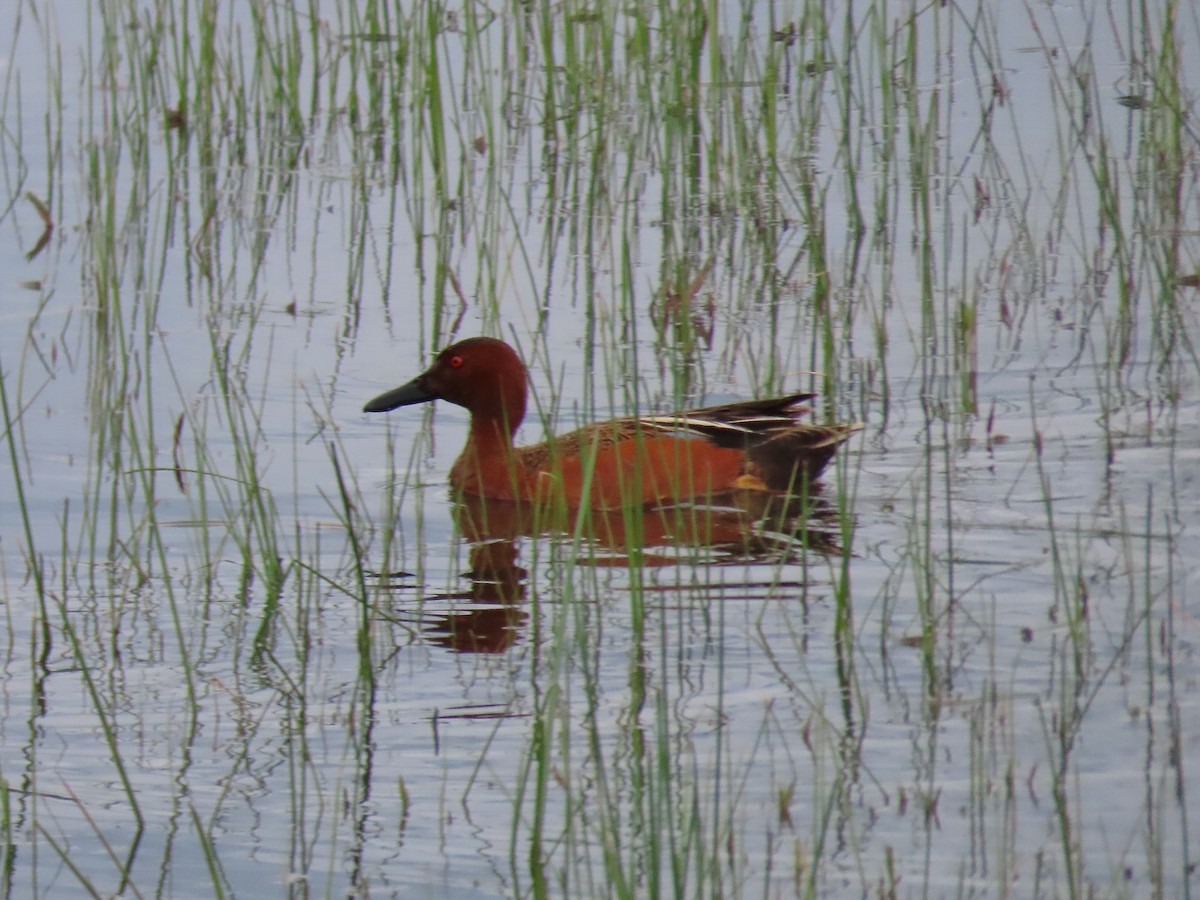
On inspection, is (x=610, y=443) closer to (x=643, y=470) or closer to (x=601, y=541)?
(x=643, y=470)

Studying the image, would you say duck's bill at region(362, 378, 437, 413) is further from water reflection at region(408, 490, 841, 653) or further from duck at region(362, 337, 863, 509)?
water reflection at region(408, 490, 841, 653)

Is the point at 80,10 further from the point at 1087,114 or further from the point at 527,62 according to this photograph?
the point at 1087,114

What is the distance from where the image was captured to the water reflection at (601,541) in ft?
18.9

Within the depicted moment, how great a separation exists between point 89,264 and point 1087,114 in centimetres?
418

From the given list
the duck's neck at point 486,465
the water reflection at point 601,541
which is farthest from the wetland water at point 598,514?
the duck's neck at point 486,465

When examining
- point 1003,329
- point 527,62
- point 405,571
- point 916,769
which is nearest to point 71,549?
point 405,571

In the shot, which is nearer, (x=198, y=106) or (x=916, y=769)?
(x=916, y=769)

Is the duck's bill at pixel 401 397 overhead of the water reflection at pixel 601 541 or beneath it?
overhead

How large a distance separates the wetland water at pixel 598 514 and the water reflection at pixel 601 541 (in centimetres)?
4

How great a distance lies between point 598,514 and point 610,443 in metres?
0.24

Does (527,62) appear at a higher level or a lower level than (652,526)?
higher

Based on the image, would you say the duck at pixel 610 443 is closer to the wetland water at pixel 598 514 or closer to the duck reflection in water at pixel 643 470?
the duck reflection in water at pixel 643 470

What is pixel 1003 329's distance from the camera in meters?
8.42

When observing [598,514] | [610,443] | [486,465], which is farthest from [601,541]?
[486,465]
